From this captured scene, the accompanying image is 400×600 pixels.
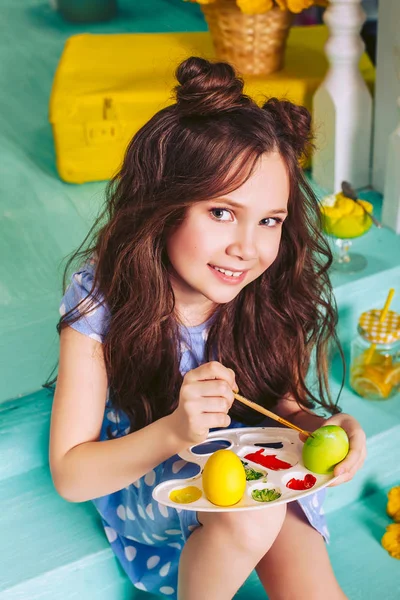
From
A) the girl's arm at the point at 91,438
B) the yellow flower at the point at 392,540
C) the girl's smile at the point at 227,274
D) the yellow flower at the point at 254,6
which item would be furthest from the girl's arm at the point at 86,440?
the yellow flower at the point at 254,6

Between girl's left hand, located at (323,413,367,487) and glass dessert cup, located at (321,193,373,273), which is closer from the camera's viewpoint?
girl's left hand, located at (323,413,367,487)


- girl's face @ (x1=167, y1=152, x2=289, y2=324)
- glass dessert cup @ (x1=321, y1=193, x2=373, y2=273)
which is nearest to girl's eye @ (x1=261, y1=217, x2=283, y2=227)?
girl's face @ (x1=167, y1=152, x2=289, y2=324)

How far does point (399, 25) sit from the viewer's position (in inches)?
73.1

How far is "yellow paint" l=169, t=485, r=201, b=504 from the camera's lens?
1070 mm

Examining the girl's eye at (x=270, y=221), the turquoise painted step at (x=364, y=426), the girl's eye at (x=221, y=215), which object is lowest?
the turquoise painted step at (x=364, y=426)

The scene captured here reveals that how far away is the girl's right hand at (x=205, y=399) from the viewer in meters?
1.00

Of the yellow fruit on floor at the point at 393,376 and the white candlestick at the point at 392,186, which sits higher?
the white candlestick at the point at 392,186

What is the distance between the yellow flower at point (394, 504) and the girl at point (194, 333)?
284 millimetres

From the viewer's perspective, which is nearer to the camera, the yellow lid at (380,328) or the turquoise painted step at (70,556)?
the turquoise painted step at (70,556)

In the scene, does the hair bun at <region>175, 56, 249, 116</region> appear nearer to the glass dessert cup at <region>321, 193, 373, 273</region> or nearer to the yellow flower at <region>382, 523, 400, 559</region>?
the glass dessert cup at <region>321, 193, 373, 273</region>

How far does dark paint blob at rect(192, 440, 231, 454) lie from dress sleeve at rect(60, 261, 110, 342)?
0.75 feet

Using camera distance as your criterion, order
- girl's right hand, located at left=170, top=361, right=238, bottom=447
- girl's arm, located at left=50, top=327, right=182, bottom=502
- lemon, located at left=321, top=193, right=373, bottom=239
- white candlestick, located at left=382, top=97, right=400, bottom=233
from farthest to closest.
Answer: white candlestick, located at left=382, top=97, right=400, bottom=233, lemon, located at left=321, top=193, right=373, bottom=239, girl's arm, located at left=50, top=327, right=182, bottom=502, girl's right hand, located at left=170, top=361, right=238, bottom=447

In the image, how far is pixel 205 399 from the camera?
1005 millimetres

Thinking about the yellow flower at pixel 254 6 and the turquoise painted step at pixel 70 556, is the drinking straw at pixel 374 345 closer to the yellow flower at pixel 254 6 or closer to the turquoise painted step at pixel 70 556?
the turquoise painted step at pixel 70 556
